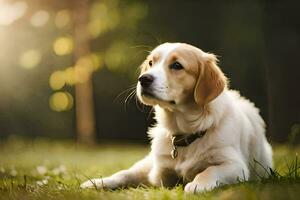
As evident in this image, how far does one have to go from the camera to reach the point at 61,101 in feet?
41.7

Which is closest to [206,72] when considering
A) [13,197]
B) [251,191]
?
[251,191]

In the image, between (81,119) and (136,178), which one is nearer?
(136,178)

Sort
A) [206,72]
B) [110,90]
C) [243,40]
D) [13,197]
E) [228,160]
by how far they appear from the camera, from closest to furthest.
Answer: [13,197] → [228,160] → [206,72] → [243,40] → [110,90]

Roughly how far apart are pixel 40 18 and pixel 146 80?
864 cm

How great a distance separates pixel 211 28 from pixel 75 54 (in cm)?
286

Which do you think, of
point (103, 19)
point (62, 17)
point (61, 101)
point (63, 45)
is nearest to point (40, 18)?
point (62, 17)

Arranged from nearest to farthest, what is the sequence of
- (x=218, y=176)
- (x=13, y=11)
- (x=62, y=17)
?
(x=218, y=176) < (x=13, y=11) < (x=62, y=17)

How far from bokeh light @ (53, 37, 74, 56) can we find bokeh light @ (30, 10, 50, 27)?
496mm

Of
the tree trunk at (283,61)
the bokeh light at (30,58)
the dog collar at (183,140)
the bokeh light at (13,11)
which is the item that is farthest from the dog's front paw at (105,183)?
the bokeh light at (30,58)

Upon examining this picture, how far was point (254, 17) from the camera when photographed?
1267 cm

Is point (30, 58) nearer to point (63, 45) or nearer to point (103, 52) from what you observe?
point (63, 45)

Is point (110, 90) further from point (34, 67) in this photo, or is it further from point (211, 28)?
point (211, 28)

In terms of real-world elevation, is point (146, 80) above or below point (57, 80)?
above

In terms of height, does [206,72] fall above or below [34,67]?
above
